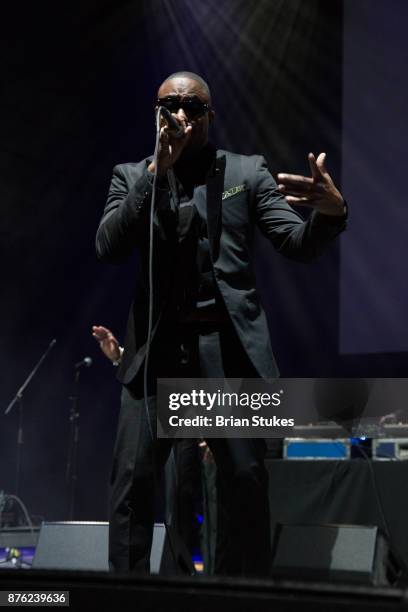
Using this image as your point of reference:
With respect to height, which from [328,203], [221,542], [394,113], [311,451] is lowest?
[221,542]

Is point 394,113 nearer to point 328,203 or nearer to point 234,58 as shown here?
point 234,58

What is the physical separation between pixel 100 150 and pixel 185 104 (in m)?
5.18

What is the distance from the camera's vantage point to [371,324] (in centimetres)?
559

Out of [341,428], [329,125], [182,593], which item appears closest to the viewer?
[182,593]

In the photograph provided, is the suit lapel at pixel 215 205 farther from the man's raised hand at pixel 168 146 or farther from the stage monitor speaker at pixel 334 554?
the stage monitor speaker at pixel 334 554

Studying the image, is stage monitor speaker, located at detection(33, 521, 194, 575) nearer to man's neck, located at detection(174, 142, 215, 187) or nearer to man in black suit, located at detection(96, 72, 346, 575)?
man in black suit, located at detection(96, 72, 346, 575)

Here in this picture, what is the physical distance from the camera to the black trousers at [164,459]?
72.7 inches

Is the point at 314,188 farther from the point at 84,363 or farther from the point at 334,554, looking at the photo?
the point at 84,363

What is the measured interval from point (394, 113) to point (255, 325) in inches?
157

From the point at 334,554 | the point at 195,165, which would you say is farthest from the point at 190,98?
the point at 334,554

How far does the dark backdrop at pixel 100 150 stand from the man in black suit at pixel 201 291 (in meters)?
4.33

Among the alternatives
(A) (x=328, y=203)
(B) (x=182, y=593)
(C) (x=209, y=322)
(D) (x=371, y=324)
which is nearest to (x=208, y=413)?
(C) (x=209, y=322)

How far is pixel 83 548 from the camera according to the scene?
268 cm

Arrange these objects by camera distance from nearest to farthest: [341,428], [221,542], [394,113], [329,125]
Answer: [221,542]
[341,428]
[394,113]
[329,125]
